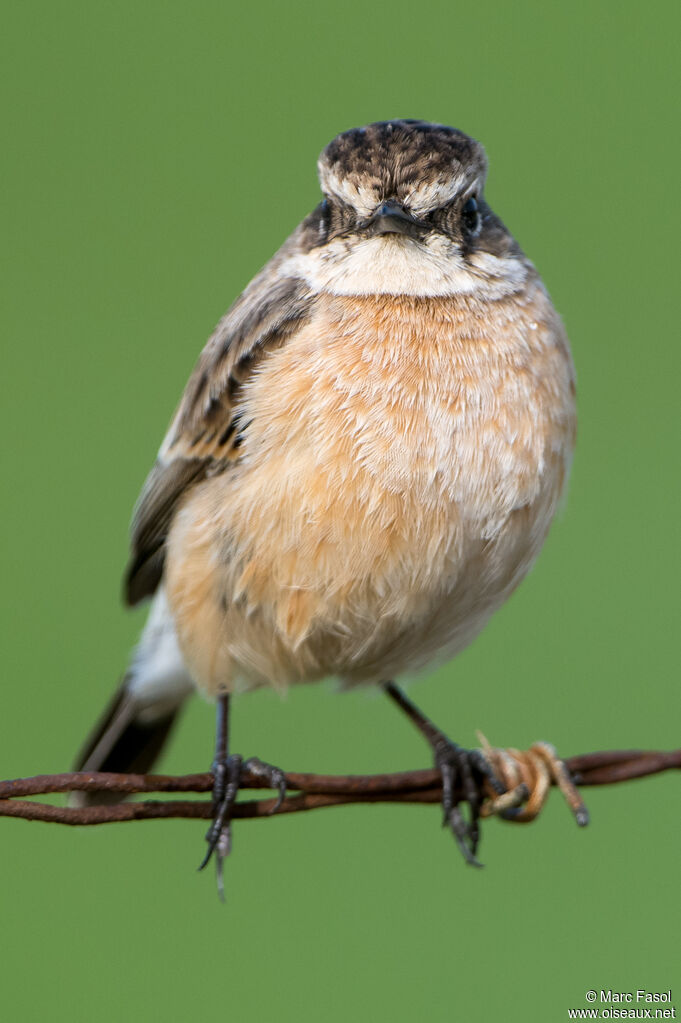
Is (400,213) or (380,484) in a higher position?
(400,213)

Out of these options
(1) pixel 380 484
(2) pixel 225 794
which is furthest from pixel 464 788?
(1) pixel 380 484

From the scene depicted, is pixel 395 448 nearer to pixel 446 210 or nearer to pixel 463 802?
pixel 446 210

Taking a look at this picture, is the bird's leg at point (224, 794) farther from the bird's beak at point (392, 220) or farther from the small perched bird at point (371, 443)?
the bird's beak at point (392, 220)

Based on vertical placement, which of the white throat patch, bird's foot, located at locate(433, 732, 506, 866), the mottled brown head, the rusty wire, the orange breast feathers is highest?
the mottled brown head

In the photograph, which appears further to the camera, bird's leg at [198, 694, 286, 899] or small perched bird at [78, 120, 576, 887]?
bird's leg at [198, 694, 286, 899]

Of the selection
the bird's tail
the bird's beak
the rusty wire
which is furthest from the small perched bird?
the bird's tail

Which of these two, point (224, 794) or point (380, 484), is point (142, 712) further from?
point (380, 484)

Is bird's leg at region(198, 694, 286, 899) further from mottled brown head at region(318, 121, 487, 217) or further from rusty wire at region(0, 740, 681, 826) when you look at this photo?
mottled brown head at region(318, 121, 487, 217)
